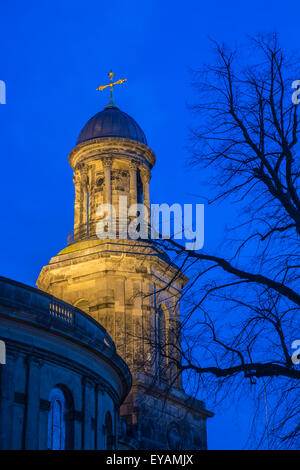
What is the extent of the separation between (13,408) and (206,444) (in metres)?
23.4

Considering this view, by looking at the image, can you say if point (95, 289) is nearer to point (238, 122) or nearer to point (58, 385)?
point (58, 385)

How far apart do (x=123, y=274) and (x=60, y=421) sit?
16846mm

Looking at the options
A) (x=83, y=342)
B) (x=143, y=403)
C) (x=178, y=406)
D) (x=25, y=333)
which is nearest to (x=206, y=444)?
(x=178, y=406)

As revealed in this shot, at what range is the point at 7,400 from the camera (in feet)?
73.2

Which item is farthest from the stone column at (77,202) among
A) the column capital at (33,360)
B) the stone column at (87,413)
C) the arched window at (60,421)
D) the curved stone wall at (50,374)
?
the column capital at (33,360)

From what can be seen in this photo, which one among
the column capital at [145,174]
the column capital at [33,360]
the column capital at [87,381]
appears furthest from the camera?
the column capital at [145,174]

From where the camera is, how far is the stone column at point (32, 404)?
2267cm

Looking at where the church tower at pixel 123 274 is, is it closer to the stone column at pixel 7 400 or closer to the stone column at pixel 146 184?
the stone column at pixel 146 184

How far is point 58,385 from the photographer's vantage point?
25.0 m

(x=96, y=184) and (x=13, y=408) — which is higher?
(x=96, y=184)

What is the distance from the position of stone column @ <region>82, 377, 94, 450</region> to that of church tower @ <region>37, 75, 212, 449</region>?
7.91m

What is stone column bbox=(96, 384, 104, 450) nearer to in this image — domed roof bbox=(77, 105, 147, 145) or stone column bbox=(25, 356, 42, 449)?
→ stone column bbox=(25, 356, 42, 449)

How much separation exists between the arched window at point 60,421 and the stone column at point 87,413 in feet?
2.57

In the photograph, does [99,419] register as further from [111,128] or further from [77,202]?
[111,128]
